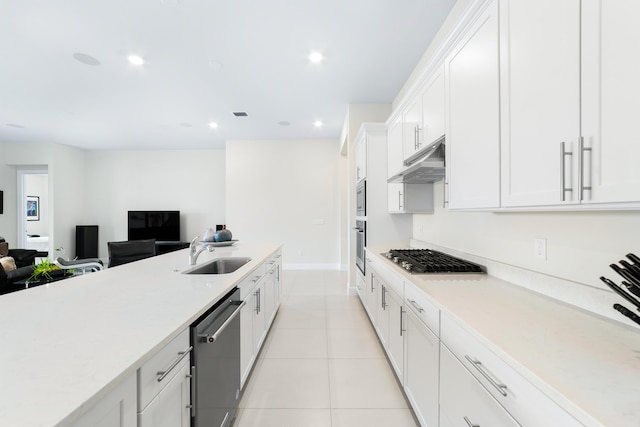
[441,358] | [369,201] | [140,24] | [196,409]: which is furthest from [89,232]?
[441,358]

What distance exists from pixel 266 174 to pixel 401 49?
13.8 ft

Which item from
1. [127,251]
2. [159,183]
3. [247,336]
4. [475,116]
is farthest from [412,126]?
[159,183]

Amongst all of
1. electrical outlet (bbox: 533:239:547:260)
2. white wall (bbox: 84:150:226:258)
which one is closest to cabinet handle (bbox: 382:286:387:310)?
electrical outlet (bbox: 533:239:547:260)

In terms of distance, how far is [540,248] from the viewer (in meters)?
1.40

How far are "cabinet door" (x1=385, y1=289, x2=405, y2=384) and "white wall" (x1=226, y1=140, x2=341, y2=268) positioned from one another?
4.25m

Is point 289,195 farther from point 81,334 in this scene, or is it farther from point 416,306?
point 81,334

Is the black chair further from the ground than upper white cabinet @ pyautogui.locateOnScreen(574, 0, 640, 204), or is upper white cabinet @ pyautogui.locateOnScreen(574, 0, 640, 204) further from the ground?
upper white cabinet @ pyautogui.locateOnScreen(574, 0, 640, 204)

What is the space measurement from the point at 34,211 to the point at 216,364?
9919 mm

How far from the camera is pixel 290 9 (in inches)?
93.5

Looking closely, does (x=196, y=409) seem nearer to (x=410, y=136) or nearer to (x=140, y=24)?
(x=410, y=136)

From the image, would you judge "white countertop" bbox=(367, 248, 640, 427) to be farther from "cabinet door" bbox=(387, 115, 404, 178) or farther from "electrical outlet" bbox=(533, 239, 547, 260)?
"cabinet door" bbox=(387, 115, 404, 178)

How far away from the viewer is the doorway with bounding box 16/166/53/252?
6.74m

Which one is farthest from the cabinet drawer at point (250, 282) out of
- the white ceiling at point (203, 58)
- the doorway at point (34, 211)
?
the doorway at point (34, 211)

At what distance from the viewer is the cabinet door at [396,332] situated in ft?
5.95
